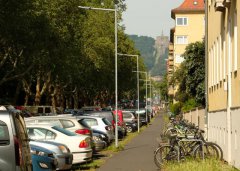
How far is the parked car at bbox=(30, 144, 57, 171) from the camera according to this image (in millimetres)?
15373

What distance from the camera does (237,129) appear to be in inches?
635

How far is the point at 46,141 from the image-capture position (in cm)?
1808

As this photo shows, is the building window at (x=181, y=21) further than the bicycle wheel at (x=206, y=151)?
Yes

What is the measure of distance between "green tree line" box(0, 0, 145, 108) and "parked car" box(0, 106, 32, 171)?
26594 millimetres

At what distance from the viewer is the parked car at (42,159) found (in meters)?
15.4

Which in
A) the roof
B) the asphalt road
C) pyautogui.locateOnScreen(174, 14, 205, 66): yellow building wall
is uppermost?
the roof

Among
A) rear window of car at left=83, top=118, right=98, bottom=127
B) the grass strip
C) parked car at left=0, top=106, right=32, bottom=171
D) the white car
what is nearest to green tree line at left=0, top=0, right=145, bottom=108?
rear window of car at left=83, top=118, right=98, bottom=127

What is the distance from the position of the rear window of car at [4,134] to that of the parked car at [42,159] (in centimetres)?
489

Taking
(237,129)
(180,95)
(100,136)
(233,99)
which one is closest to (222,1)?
(233,99)

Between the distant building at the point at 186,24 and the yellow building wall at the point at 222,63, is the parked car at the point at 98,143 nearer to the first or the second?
the yellow building wall at the point at 222,63

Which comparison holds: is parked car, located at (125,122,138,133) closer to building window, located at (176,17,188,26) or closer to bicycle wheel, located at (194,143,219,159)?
bicycle wheel, located at (194,143,219,159)

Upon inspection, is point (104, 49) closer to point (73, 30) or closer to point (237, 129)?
point (73, 30)

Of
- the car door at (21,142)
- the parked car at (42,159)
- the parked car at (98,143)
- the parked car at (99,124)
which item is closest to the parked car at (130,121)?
the parked car at (99,124)

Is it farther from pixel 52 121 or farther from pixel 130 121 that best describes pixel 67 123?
pixel 130 121
